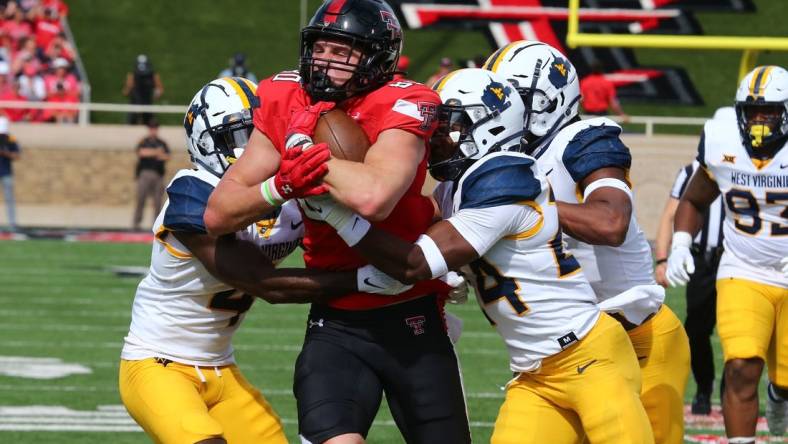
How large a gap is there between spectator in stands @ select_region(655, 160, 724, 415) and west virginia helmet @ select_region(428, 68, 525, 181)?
339cm

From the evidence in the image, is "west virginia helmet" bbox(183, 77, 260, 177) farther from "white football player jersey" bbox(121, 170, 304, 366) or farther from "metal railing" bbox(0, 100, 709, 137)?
"metal railing" bbox(0, 100, 709, 137)

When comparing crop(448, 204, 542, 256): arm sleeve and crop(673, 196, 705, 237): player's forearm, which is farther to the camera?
crop(673, 196, 705, 237): player's forearm

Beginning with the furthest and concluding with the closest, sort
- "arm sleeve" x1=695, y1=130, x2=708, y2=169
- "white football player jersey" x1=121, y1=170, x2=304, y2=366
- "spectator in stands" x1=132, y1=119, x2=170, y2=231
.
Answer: "spectator in stands" x1=132, y1=119, x2=170, y2=231 → "arm sleeve" x1=695, y1=130, x2=708, y2=169 → "white football player jersey" x1=121, y1=170, x2=304, y2=366

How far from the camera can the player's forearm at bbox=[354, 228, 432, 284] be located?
3.81 meters

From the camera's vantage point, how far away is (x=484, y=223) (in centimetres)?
387

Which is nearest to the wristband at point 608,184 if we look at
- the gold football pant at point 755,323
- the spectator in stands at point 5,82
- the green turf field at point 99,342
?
the gold football pant at point 755,323

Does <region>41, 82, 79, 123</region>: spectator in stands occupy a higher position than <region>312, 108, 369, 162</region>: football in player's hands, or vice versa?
<region>312, 108, 369, 162</region>: football in player's hands

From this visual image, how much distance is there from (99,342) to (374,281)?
6.29m

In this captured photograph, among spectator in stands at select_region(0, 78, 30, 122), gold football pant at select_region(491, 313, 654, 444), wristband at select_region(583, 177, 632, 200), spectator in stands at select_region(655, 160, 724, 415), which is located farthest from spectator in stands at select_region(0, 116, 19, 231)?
gold football pant at select_region(491, 313, 654, 444)

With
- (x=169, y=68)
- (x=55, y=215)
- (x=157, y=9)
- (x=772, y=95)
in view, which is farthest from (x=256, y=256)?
(x=157, y=9)

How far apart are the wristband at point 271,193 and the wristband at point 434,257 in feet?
1.38

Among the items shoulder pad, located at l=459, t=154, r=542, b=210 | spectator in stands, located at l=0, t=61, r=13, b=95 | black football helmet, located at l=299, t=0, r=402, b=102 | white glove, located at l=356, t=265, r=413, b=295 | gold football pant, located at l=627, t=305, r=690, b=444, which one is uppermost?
black football helmet, located at l=299, t=0, r=402, b=102

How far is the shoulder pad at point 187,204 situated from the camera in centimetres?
418

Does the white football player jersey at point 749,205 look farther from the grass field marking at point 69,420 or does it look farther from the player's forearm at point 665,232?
the grass field marking at point 69,420
